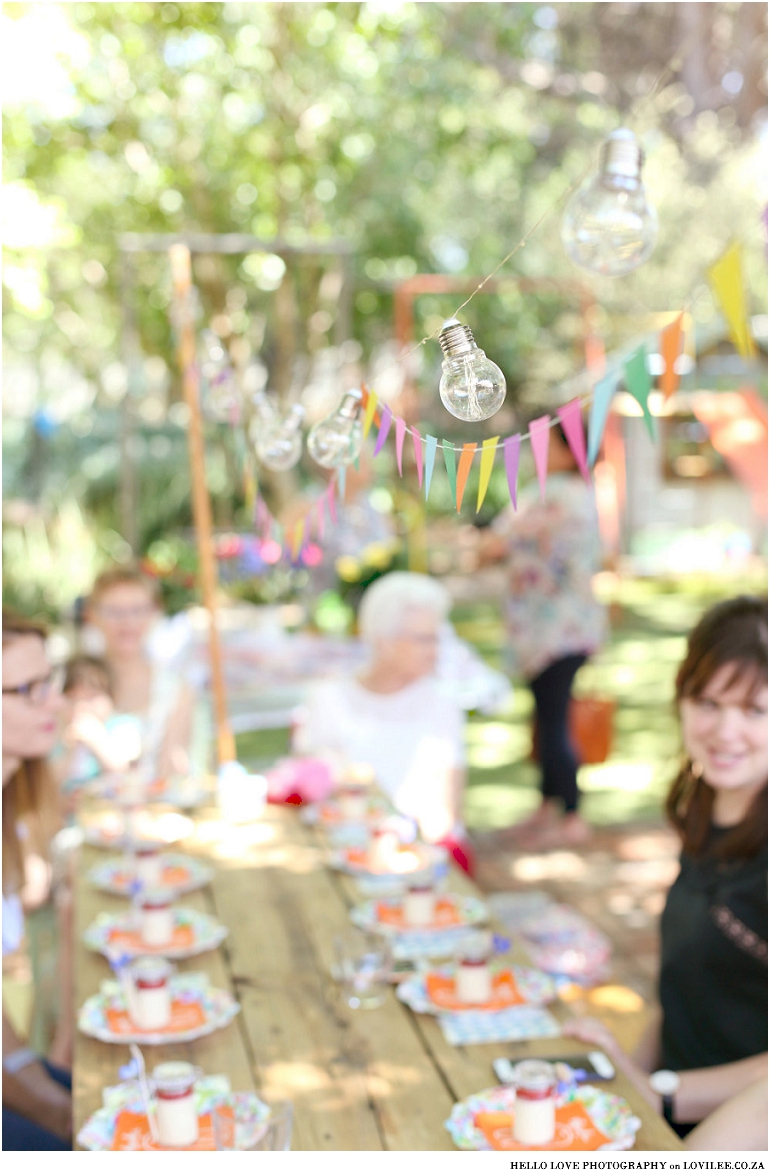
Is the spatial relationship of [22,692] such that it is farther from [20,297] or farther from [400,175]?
[400,175]

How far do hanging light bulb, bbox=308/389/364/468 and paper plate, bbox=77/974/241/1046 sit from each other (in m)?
0.84

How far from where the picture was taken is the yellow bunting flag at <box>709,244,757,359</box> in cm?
164

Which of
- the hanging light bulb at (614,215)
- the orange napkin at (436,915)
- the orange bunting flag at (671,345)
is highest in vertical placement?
the hanging light bulb at (614,215)

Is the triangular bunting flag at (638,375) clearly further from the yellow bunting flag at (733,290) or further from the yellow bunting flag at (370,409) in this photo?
the yellow bunting flag at (370,409)

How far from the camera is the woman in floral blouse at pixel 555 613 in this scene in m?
4.30

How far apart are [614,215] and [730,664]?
28.7 inches

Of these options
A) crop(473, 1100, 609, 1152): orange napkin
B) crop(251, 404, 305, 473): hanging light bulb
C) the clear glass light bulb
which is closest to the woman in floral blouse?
crop(251, 404, 305, 473): hanging light bulb

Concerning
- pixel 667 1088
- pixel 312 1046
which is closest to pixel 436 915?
pixel 312 1046

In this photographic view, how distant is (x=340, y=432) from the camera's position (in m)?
1.70

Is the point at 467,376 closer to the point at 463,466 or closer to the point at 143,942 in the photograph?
the point at 463,466

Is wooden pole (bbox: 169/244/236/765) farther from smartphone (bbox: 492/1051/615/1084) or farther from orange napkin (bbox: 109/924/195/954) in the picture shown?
smartphone (bbox: 492/1051/615/1084)

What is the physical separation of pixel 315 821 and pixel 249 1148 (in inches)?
50.6

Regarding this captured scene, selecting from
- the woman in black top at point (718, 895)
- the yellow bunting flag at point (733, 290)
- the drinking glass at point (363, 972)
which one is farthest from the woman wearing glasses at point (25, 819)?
the yellow bunting flag at point (733, 290)

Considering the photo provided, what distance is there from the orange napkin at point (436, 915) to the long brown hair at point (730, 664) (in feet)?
1.43
